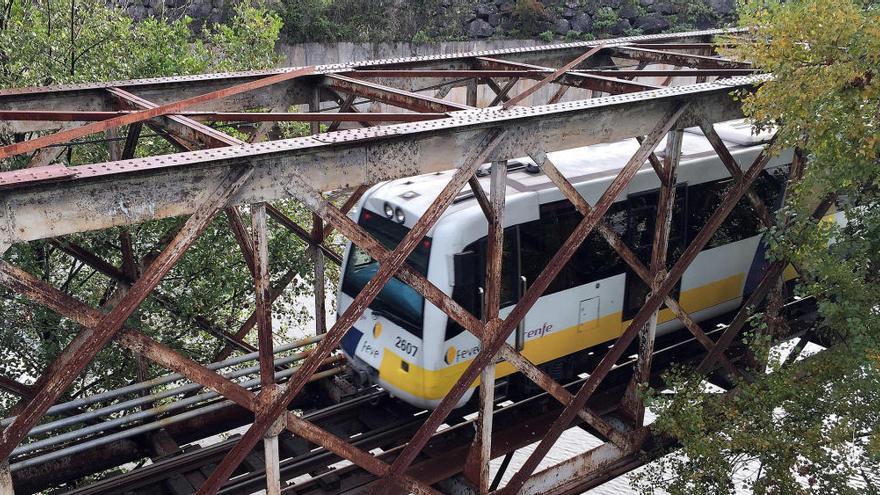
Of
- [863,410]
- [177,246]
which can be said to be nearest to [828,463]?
[863,410]

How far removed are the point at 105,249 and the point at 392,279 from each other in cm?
352

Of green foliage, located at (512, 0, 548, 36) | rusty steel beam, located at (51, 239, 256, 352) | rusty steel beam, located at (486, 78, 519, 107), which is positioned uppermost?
green foliage, located at (512, 0, 548, 36)

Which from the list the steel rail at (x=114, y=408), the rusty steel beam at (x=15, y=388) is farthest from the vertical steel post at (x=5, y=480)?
the rusty steel beam at (x=15, y=388)

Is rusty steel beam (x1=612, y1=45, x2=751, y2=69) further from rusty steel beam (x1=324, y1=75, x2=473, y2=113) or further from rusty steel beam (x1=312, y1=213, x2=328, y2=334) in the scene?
rusty steel beam (x1=312, y1=213, x2=328, y2=334)

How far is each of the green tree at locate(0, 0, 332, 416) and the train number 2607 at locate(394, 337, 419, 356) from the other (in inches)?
94.4

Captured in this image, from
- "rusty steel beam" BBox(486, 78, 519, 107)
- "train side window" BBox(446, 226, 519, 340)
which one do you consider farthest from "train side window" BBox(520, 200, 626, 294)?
"rusty steel beam" BBox(486, 78, 519, 107)

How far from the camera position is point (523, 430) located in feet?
27.7

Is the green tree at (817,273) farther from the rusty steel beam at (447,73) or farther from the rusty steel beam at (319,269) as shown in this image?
the rusty steel beam at (319,269)

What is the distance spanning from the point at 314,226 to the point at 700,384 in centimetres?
453

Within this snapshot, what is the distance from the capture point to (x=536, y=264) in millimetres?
7941

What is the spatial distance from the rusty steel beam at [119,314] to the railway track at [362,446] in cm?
243

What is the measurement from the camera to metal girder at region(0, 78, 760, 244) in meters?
4.45

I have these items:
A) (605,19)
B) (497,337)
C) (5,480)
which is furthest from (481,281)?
(605,19)

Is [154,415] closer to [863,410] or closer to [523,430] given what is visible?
[523,430]
